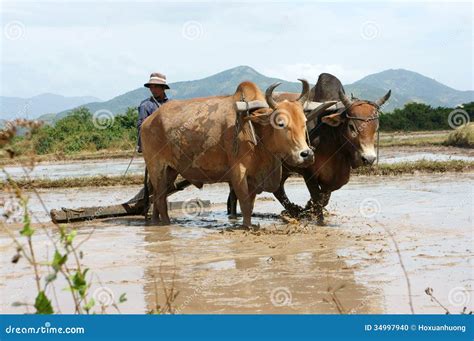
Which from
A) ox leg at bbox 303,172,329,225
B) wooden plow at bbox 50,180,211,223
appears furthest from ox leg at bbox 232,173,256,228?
wooden plow at bbox 50,180,211,223

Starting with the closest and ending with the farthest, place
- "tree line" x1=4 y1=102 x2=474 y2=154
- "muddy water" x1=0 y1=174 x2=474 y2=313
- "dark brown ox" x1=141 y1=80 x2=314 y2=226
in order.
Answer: "muddy water" x1=0 y1=174 x2=474 y2=313 → "dark brown ox" x1=141 y1=80 x2=314 y2=226 → "tree line" x1=4 y1=102 x2=474 y2=154

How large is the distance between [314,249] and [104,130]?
981 inches

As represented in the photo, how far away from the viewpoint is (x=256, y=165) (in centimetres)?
962

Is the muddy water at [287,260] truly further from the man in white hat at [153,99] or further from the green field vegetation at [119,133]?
the green field vegetation at [119,133]

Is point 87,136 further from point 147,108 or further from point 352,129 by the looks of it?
point 352,129

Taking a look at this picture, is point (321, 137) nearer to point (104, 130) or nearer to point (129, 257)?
point (129, 257)

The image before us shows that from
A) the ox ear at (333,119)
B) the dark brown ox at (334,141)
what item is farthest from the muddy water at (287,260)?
the ox ear at (333,119)

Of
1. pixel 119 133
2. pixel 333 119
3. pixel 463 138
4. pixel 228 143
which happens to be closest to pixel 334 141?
pixel 333 119

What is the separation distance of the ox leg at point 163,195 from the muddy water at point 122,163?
856 centimetres

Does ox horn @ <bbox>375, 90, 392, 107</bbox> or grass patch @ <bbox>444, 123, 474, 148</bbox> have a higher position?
ox horn @ <bbox>375, 90, 392, 107</bbox>

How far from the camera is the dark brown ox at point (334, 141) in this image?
31.3 feet

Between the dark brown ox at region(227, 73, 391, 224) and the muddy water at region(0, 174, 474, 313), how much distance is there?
1.69 ft

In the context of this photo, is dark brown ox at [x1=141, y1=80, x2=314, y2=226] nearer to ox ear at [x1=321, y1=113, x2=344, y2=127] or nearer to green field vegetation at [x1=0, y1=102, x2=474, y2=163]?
ox ear at [x1=321, y1=113, x2=344, y2=127]

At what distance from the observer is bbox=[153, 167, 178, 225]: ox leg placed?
10680 millimetres
